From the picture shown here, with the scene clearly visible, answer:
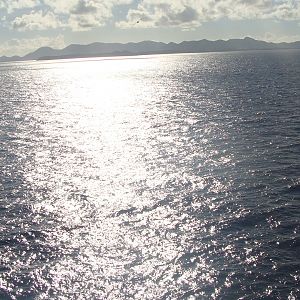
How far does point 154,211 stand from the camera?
51.5 meters

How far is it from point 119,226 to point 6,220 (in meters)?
14.5

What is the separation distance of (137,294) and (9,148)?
5795 centimetres

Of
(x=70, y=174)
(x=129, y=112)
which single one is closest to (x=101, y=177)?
(x=70, y=174)

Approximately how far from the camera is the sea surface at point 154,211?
37.1 meters

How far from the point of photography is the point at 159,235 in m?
45.2

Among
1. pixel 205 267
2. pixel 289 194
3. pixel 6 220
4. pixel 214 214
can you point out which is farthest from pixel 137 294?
pixel 289 194

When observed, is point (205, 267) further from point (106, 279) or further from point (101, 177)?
point (101, 177)

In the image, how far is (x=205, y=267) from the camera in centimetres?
3875

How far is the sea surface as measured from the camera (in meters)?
37.1

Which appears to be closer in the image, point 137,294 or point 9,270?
point 137,294

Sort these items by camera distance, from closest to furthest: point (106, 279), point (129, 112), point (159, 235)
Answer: point (106, 279), point (159, 235), point (129, 112)

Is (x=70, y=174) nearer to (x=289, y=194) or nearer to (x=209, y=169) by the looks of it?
(x=209, y=169)

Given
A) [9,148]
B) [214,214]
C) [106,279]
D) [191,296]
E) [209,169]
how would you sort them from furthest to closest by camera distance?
[9,148], [209,169], [214,214], [106,279], [191,296]

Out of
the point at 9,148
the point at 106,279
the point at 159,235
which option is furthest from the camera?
the point at 9,148
